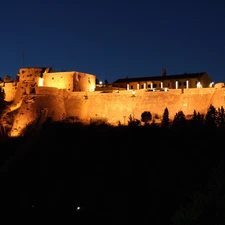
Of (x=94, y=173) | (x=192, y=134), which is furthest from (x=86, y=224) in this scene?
(x=192, y=134)

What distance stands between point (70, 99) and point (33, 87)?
4.49 metres

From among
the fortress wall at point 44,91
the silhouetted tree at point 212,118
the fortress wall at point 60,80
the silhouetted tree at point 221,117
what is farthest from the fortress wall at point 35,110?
the silhouetted tree at point 221,117

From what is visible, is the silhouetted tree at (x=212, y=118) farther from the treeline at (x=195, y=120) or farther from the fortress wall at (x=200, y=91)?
the fortress wall at (x=200, y=91)

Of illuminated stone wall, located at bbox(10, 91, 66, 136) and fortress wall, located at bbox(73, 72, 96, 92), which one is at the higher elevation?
fortress wall, located at bbox(73, 72, 96, 92)

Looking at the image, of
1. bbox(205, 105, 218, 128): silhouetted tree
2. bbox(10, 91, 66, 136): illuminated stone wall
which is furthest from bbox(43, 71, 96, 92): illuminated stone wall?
bbox(205, 105, 218, 128): silhouetted tree

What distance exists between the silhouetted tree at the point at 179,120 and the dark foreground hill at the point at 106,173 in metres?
0.87

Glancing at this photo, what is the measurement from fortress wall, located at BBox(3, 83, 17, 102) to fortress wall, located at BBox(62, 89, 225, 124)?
7.34m

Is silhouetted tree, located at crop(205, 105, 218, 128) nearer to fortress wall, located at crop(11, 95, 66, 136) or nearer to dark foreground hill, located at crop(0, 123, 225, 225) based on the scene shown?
dark foreground hill, located at crop(0, 123, 225, 225)

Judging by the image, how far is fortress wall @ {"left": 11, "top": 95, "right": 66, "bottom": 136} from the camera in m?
49.4

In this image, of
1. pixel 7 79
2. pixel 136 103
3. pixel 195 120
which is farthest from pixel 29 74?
pixel 195 120

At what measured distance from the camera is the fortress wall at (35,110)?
49438 millimetres

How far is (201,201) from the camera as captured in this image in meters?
21.3

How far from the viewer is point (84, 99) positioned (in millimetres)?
51469

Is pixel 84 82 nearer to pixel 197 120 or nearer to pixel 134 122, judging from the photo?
pixel 134 122
